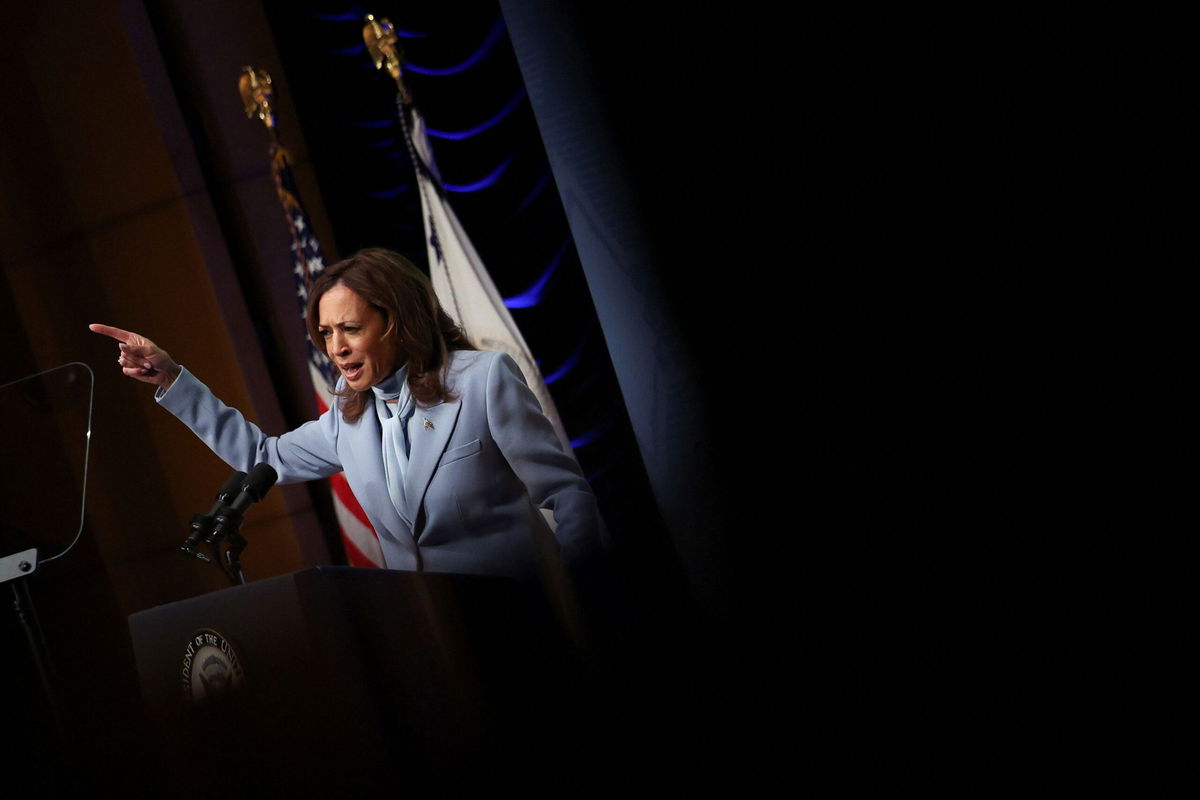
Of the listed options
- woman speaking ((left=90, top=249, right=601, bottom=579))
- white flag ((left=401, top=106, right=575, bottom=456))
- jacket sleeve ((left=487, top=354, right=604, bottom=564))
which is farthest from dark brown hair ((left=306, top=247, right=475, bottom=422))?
white flag ((left=401, top=106, right=575, bottom=456))

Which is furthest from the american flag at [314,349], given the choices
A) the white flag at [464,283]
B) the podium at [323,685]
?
the podium at [323,685]

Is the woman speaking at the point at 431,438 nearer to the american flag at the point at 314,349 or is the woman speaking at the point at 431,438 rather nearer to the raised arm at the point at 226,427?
the raised arm at the point at 226,427

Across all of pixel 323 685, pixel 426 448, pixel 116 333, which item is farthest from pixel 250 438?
pixel 323 685

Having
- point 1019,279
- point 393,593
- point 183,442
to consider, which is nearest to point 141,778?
point 183,442

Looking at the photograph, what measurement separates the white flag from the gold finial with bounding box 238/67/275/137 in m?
0.41

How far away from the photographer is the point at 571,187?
153 centimetres

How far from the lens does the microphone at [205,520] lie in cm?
134

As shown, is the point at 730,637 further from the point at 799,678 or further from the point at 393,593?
the point at 393,593

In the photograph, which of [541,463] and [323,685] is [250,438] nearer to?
[541,463]

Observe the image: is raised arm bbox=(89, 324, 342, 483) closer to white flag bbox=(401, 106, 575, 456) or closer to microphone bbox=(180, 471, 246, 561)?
microphone bbox=(180, 471, 246, 561)

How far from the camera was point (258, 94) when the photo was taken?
8.97 ft

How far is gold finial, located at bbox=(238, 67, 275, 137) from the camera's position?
2.73 m

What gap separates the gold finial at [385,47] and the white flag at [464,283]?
0.10 meters

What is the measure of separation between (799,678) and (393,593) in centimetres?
65
